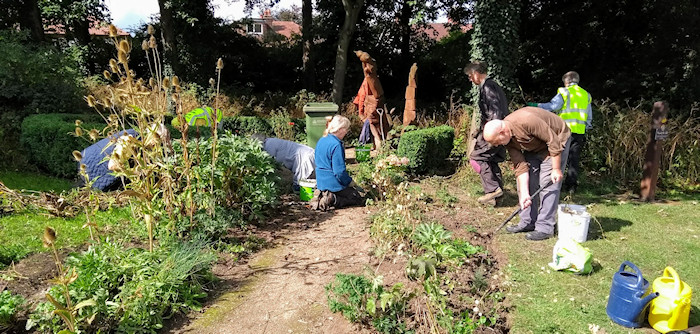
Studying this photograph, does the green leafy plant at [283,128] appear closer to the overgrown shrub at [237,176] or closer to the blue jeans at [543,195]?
the overgrown shrub at [237,176]

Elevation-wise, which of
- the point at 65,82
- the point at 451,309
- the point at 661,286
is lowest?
the point at 451,309

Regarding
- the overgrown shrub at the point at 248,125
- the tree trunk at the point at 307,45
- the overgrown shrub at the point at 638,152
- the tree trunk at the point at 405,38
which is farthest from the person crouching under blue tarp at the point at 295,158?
the tree trunk at the point at 405,38

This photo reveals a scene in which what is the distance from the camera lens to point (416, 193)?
572 centimetres

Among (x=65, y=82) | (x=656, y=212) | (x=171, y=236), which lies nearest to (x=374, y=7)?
(x=65, y=82)

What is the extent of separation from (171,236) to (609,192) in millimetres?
6493

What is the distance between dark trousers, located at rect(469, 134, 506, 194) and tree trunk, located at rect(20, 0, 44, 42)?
593 inches

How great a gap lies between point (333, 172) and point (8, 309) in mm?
3558

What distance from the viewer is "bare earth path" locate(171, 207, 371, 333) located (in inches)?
127

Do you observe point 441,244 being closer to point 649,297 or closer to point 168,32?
point 649,297

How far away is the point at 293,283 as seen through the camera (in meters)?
3.84

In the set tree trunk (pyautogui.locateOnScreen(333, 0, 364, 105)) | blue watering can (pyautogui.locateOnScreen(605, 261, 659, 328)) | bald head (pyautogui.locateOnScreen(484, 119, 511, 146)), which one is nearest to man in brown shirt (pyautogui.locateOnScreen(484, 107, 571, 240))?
bald head (pyautogui.locateOnScreen(484, 119, 511, 146))

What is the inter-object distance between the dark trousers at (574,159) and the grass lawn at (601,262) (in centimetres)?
83

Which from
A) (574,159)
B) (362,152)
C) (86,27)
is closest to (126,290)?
(362,152)

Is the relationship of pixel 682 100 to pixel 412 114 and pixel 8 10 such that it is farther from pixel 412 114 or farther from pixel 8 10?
pixel 8 10
